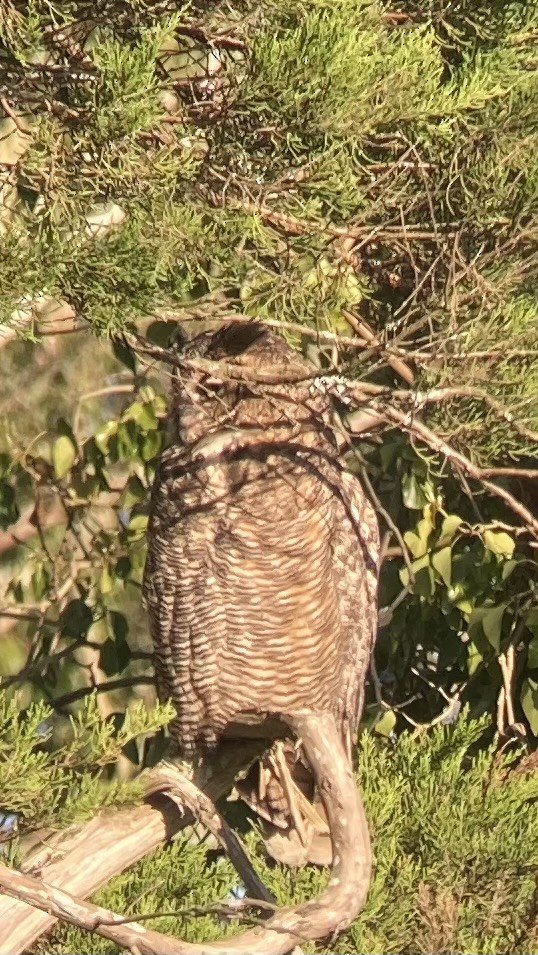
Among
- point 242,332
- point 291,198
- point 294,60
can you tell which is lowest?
point 242,332

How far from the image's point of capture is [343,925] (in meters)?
1.57

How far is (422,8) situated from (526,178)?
8.7 inches

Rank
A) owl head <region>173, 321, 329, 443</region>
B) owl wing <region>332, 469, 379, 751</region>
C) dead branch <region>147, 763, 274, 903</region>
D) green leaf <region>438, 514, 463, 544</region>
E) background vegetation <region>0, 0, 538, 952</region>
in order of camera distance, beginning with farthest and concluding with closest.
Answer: green leaf <region>438, 514, 463, 544</region> → owl wing <region>332, 469, 379, 751</region> → owl head <region>173, 321, 329, 443</region> → dead branch <region>147, 763, 274, 903</region> → background vegetation <region>0, 0, 538, 952</region>

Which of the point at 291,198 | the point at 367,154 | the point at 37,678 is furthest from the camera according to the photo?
the point at 37,678

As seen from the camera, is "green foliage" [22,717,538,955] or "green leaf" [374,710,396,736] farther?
"green leaf" [374,710,396,736]

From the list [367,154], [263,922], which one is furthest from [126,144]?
[263,922]

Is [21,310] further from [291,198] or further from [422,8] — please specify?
[422,8]

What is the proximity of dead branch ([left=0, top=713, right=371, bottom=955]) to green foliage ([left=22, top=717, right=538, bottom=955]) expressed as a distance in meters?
0.24

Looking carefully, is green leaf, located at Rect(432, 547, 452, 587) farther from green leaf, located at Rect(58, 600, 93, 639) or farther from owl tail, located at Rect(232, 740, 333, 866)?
green leaf, located at Rect(58, 600, 93, 639)

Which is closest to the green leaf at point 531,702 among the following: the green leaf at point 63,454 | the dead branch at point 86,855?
the dead branch at point 86,855

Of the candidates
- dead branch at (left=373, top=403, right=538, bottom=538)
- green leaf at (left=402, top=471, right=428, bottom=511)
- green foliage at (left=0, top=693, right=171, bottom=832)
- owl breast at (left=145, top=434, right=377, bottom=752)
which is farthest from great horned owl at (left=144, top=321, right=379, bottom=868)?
green foliage at (left=0, top=693, right=171, bottom=832)

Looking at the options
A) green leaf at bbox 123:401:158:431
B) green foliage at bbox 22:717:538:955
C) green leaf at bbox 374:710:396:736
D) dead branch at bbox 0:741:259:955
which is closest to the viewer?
dead branch at bbox 0:741:259:955

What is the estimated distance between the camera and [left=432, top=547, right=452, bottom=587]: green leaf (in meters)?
2.56

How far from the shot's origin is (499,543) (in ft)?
7.96
